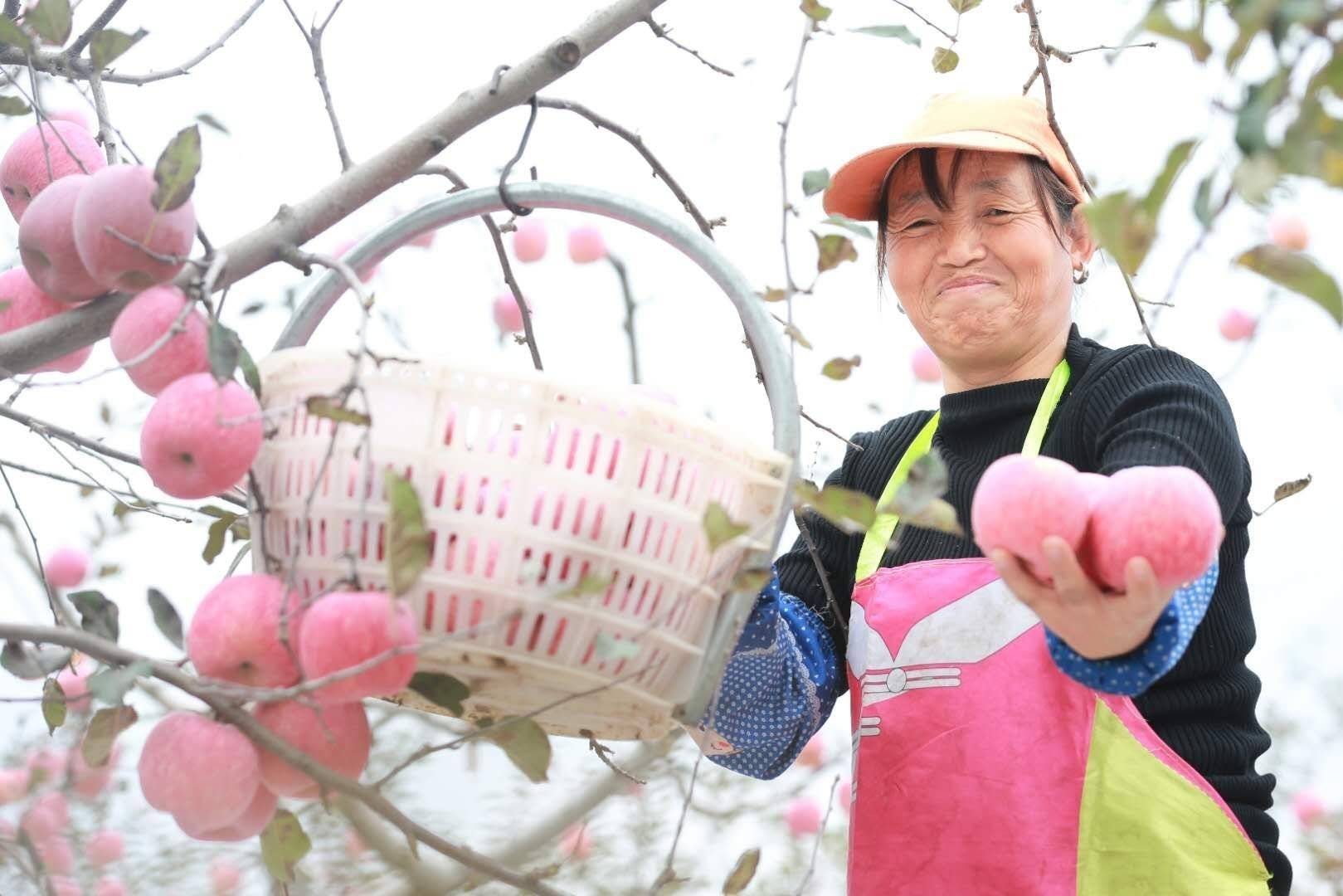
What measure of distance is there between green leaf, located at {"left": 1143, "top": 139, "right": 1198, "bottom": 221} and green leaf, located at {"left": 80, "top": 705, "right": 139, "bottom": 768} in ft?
2.04

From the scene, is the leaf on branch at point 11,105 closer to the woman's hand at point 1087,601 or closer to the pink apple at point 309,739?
the pink apple at point 309,739

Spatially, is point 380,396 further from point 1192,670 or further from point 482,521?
point 1192,670

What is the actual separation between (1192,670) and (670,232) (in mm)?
626

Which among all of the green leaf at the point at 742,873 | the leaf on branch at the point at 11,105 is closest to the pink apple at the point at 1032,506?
the green leaf at the point at 742,873

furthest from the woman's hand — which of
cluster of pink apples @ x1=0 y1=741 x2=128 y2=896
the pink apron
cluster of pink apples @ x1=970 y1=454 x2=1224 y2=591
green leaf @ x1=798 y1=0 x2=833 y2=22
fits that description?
cluster of pink apples @ x1=0 y1=741 x2=128 y2=896

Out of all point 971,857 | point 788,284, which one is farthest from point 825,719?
point 788,284

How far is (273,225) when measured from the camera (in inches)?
34.4

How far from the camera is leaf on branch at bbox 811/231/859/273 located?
2.82 feet

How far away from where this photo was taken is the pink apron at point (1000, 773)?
3.59 ft

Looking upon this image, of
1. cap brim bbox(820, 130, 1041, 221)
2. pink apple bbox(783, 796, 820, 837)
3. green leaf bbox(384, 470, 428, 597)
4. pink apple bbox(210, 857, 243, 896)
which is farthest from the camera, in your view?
pink apple bbox(783, 796, 820, 837)

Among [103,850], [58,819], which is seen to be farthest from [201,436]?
[103,850]

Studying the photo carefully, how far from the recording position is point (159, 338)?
77cm

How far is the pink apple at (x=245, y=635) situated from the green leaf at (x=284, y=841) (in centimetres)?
10

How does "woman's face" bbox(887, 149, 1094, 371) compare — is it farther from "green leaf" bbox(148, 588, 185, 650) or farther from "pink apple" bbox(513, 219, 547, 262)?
"pink apple" bbox(513, 219, 547, 262)
